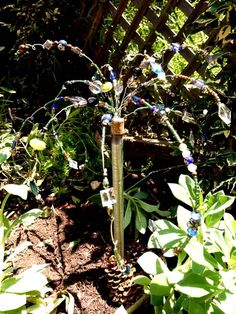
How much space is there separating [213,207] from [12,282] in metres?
0.70

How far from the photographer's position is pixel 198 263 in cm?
125

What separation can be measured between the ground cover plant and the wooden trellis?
4.9 inches

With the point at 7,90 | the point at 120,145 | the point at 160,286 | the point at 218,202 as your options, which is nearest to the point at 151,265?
the point at 160,286

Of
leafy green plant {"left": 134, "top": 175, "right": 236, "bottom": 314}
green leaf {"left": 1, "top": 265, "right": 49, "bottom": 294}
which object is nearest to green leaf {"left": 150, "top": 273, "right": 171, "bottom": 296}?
leafy green plant {"left": 134, "top": 175, "right": 236, "bottom": 314}

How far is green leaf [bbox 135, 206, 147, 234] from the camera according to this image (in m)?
1.81

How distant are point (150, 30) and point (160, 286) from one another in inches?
54.3

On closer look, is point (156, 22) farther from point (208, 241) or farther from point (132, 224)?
point (208, 241)

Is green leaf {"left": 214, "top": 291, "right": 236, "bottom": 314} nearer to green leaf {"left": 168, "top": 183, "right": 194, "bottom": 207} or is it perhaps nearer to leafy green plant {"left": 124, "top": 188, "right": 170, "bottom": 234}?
green leaf {"left": 168, "top": 183, "right": 194, "bottom": 207}

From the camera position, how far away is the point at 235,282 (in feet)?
4.41

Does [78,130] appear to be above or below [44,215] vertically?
above

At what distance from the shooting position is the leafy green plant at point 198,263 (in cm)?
126

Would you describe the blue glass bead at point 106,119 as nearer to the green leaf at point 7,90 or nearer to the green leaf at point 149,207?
the green leaf at point 149,207

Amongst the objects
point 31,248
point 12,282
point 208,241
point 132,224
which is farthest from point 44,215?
point 208,241

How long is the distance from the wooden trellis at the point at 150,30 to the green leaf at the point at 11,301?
1118 millimetres
